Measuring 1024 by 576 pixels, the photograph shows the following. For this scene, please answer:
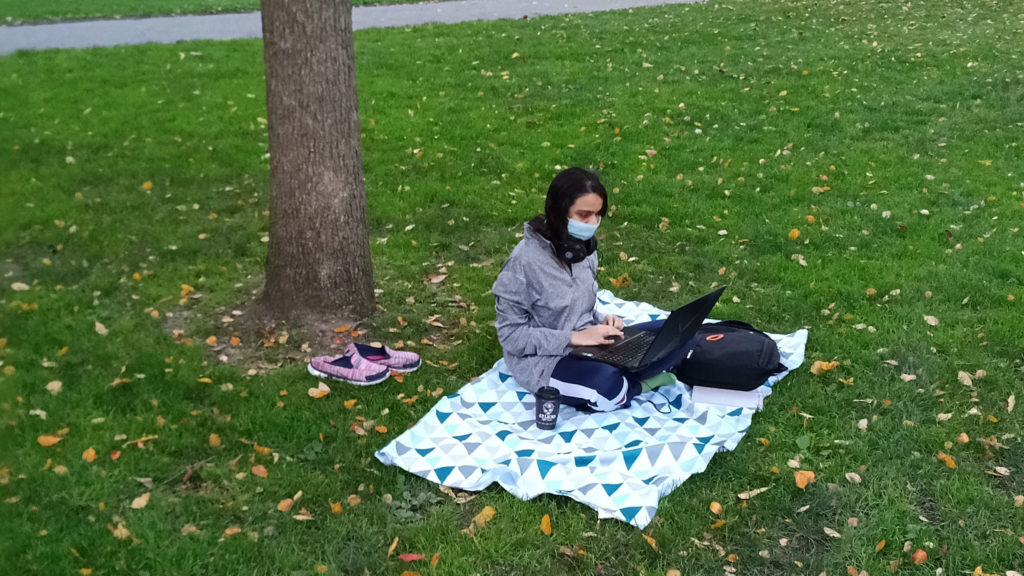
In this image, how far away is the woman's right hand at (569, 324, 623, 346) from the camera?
4.17 m

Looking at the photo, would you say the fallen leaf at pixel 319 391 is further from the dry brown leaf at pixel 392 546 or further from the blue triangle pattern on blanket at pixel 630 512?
the blue triangle pattern on blanket at pixel 630 512

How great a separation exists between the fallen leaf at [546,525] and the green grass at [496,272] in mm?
66

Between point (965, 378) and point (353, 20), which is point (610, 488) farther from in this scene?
point (353, 20)

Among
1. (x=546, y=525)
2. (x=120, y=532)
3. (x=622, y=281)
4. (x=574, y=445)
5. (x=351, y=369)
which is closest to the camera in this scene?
(x=120, y=532)

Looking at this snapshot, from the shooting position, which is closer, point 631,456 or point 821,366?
point 631,456

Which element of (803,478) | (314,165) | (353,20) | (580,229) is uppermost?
(353,20)

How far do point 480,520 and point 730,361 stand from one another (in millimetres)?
1665

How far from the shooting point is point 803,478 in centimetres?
380

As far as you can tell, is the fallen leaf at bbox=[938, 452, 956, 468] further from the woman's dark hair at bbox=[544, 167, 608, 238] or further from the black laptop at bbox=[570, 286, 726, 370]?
the woman's dark hair at bbox=[544, 167, 608, 238]

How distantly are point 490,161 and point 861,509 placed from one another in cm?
546


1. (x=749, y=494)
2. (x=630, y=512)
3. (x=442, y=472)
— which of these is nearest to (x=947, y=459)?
(x=749, y=494)

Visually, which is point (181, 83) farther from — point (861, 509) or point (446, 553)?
point (861, 509)

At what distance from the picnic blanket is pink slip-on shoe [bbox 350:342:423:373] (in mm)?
427

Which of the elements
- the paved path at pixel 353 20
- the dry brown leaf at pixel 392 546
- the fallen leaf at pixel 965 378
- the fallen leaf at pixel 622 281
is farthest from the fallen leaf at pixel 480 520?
the paved path at pixel 353 20
